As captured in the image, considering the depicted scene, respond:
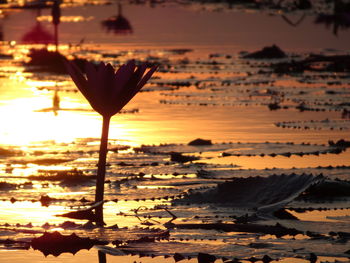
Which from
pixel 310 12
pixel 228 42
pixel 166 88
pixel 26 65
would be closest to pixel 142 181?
pixel 166 88

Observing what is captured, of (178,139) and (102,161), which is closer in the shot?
(102,161)

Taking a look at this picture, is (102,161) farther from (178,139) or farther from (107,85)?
(178,139)

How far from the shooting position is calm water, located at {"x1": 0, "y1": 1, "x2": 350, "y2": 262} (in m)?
4.02

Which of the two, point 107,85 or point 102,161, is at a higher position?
point 107,85

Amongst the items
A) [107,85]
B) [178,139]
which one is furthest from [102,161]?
[178,139]

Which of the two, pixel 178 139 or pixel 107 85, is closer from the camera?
pixel 107 85

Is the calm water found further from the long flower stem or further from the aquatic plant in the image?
the aquatic plant

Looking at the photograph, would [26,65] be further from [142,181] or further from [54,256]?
[54,256]

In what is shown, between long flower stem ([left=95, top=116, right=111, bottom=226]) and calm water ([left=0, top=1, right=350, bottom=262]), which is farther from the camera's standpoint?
long flower stem ([left=95, top=116, right=111, bottom=226])

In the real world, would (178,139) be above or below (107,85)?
below

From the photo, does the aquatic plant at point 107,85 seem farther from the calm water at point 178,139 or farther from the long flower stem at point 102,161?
the calm water at point 178,139

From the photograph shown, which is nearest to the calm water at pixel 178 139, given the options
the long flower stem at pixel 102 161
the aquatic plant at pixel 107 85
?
the long flower stem at pixel 102 161

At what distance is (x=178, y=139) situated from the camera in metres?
7.53

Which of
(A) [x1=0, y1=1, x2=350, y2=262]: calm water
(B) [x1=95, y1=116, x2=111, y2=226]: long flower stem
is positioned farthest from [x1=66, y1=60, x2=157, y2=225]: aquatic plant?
(A) [x1=0, y1=1, x2=350, y2=262]: calm water
